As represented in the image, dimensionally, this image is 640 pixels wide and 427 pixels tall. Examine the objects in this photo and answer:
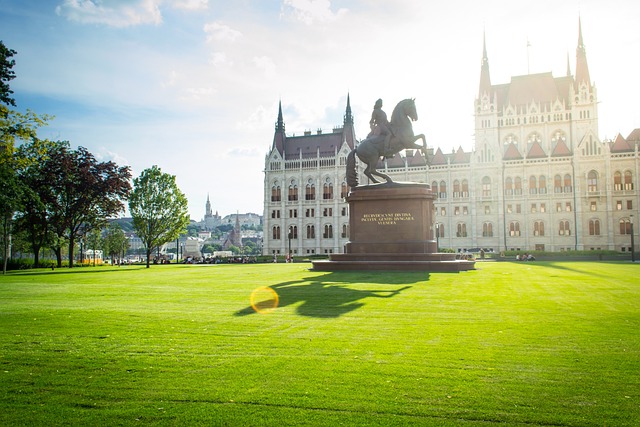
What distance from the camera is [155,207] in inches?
2010

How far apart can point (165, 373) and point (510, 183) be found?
8376 centimetres

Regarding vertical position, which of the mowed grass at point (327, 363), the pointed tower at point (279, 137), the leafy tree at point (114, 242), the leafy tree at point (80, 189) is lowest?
the mowed grass at point (327, 363)

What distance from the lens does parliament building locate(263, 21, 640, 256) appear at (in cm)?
7719

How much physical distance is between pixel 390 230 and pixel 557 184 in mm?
66011

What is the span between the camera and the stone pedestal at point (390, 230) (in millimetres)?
24156

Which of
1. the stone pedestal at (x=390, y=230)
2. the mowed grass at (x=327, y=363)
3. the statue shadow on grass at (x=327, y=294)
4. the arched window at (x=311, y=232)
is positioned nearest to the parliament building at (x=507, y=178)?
the arched window at (x=311, y=232)

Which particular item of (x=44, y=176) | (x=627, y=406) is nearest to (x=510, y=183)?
(x=44, y=176)

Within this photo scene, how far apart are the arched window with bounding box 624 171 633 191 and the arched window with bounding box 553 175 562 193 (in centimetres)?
960

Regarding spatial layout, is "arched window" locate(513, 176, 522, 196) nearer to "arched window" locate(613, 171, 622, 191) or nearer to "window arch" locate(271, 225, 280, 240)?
"arched window" locate(613, 171, 622, 191)

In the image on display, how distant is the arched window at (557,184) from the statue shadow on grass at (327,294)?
70.0 metres

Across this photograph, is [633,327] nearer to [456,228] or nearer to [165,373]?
[165,373]

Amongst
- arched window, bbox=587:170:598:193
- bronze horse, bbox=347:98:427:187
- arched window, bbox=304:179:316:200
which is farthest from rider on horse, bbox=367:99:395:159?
arched window, bbox=304:179:316:200

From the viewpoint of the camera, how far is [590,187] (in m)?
77.9

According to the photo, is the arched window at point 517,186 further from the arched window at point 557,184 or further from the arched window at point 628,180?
the arched window at point 628,180
